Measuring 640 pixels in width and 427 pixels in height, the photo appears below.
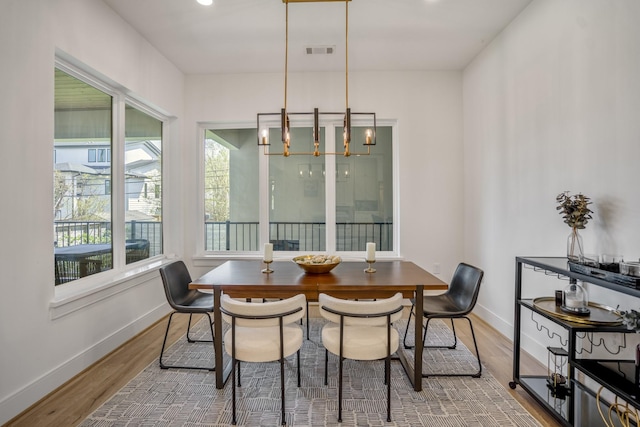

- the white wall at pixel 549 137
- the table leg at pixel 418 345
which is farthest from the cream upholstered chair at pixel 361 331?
the white wall at pixel 549 137

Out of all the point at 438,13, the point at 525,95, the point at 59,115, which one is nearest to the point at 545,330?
the point at 525,95

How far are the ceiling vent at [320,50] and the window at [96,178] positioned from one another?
1998mm

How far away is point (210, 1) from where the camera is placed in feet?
8.64

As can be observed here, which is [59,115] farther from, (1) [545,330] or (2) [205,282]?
(1) [545,330]

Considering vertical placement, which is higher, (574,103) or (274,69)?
(274,69)

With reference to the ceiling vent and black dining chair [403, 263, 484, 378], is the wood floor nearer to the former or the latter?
black dining chair [403, 263, 484, 378]

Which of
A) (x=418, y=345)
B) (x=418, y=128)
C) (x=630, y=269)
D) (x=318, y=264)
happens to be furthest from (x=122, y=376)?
(x=418, y=128)

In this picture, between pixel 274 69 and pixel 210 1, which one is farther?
pixel 274 69

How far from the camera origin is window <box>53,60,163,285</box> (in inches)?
96.9

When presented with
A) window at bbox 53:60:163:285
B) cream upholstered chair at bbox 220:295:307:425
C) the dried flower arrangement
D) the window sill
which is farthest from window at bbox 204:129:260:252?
the dried flower arrangement

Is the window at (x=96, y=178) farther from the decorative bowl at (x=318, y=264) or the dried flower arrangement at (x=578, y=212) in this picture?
the dried flower arrangement at (x=578, y=212)

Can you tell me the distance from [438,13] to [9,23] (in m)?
3.23

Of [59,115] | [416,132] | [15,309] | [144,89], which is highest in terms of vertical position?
[144,89]

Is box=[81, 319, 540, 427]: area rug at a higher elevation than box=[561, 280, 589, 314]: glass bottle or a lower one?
lower
